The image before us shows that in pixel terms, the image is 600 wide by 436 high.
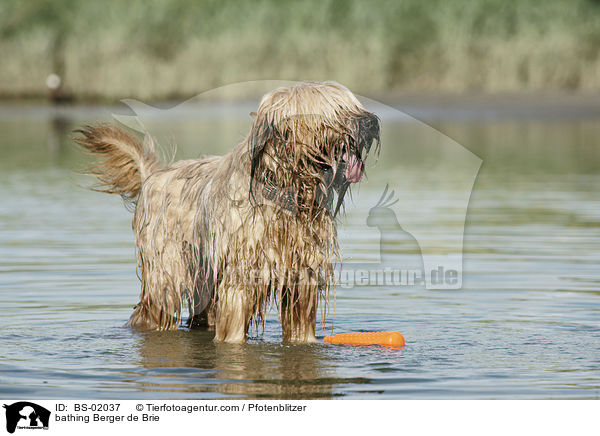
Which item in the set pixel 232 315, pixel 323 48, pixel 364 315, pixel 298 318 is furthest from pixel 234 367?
pixel 323 48

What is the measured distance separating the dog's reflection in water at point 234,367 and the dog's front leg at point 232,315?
0.07 m

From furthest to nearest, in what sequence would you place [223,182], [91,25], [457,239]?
[91,25]
[457,239]
[223,182]

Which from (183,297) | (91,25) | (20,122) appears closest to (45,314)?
(183,297)

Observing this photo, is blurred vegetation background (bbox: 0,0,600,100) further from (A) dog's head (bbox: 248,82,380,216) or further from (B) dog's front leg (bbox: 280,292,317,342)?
(A) dog's head (bbox: 248,82,380,216)

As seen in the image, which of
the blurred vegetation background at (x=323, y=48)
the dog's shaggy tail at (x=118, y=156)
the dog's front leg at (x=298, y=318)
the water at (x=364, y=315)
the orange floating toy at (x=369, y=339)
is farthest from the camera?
the blurred vegetation background at (x=323, y=48)

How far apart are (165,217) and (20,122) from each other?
29548mm

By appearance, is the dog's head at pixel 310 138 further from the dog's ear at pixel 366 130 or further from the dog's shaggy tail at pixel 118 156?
the dog's shaggy tail at pixel 118 156

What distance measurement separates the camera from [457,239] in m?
13.6

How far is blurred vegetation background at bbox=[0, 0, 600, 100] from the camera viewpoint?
37.6 meters

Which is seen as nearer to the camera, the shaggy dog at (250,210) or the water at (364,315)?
the shaggy dog at (250,210)

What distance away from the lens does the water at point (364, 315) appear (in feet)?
24.8

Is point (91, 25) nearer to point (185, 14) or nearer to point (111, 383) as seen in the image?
point (185, 14)
